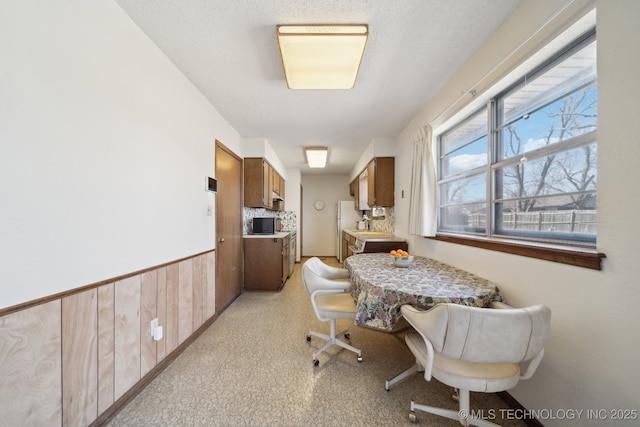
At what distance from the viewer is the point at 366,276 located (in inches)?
69.1

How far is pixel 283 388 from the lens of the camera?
5.41 ft

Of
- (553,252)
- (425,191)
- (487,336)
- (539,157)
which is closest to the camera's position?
(487,336)

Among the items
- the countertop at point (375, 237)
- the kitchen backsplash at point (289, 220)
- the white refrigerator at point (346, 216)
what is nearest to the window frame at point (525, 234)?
the countertop at point (375, 237)

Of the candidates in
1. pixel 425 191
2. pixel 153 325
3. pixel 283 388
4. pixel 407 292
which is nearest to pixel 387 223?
pixel 425 191

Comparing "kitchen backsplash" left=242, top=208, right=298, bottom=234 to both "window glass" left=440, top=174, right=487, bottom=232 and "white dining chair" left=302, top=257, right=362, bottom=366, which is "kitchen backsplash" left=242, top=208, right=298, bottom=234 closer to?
"white dining chair" left=302, top=257, right=362, bottom=366

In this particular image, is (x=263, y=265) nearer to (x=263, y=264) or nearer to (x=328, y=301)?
(x=263, y=264)

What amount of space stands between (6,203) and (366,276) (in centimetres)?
192

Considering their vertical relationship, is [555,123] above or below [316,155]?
below

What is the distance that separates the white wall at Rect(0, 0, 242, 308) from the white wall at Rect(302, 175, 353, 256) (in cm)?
513

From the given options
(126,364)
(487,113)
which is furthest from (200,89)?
(487,113)

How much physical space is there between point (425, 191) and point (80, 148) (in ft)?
9.16

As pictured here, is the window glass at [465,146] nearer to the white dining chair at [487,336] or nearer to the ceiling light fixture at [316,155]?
the white dining chair at [487,336]

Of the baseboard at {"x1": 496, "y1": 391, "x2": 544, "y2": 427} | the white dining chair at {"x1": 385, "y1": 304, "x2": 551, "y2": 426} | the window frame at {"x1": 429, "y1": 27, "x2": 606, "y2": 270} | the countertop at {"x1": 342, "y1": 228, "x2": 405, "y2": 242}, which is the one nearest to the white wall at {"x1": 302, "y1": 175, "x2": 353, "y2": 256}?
the countertop at {"x1": 342, "y1": 228, "x2": 405, "y2": 242}

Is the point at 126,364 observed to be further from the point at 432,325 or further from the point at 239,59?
the point at 239,59
